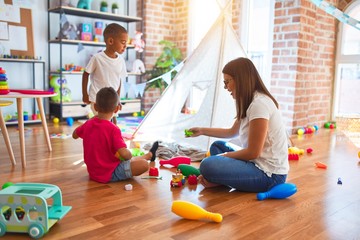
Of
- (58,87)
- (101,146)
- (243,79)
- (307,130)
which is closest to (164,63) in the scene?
(58,87)

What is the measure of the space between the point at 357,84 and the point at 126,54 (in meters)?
2.96

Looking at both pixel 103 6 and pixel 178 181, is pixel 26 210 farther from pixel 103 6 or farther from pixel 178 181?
pixel 103 6

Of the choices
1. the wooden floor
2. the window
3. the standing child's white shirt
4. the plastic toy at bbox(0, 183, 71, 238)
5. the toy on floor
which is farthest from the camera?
the window

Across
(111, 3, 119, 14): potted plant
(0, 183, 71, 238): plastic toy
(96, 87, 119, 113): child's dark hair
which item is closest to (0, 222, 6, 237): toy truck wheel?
(0, 183, 71, 238): plastic toy

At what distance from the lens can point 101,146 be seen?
1.93 meters

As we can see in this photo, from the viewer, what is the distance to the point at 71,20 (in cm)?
453

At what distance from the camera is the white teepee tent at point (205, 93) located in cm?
274

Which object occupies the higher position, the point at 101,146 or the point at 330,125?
the point at 101,146

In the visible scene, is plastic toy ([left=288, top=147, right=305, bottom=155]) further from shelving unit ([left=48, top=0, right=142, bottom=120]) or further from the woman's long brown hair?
shelving unit ([left=48, top=0, right=142, bottom=120])

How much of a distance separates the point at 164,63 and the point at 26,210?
361cm

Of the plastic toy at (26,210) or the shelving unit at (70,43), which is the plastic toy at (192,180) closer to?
the plastic toy at (26,210)

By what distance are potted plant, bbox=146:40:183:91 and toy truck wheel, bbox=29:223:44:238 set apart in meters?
3.52

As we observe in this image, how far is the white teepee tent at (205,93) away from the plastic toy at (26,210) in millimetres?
1518

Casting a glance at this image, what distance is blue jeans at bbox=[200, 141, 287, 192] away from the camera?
1.76 metres
